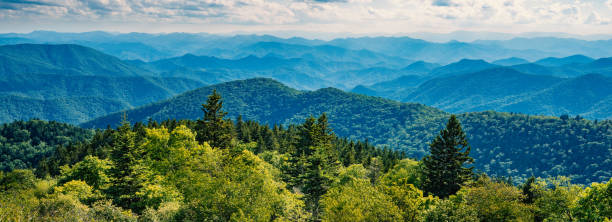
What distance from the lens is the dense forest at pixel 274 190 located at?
104ft

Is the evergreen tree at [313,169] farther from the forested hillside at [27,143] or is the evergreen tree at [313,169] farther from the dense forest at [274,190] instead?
the forested hillside at [27,143]

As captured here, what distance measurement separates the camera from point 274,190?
3672cm

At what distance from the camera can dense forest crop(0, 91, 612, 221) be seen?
3159cm

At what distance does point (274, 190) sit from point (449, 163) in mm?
28065

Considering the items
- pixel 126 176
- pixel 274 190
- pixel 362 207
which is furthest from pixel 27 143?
pixel 362 207

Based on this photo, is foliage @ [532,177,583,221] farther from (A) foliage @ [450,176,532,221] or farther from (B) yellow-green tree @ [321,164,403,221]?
(B) yellow-green tree @ [321,164,403,221]

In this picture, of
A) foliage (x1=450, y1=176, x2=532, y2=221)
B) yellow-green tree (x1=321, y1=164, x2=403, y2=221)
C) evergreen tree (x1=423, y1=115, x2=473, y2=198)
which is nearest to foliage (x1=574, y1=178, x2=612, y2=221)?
foliage (x1=450, y1=176, x2=532, y2=221)

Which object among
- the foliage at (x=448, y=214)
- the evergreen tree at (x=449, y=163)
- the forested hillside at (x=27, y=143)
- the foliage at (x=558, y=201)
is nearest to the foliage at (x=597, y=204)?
the foliage at (x=558, y=201)

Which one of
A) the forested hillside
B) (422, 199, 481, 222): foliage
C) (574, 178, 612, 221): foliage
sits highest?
(574, 178, 612, 221): foliage

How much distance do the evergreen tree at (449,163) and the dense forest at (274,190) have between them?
0.44ft

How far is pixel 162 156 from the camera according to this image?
5506cm

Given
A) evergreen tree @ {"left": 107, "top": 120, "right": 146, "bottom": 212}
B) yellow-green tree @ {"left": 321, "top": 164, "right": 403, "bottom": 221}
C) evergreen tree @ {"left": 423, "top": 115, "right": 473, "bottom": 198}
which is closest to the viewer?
yellow-green tree @ {"left": 321, "top": 164, "right": 403, "bottom": 221}

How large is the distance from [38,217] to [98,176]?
28738 mm

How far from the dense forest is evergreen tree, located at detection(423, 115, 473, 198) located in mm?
133
